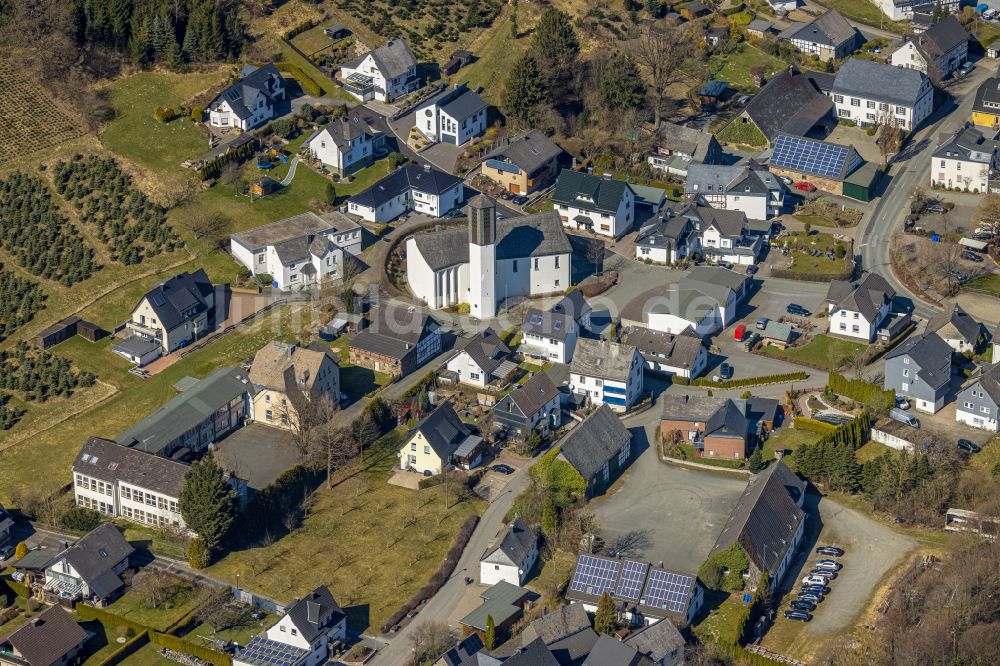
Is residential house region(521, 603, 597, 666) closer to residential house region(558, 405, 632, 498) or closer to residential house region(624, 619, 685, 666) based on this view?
residential house region(624, 619, 685, 666)

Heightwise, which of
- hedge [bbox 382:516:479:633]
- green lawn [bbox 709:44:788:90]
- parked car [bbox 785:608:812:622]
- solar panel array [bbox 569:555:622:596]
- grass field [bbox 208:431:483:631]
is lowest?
grass field [bbox 208:431:483:631]

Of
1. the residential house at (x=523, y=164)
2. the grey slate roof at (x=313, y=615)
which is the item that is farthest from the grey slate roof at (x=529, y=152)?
the grey slate roof at (x=313, y=615)

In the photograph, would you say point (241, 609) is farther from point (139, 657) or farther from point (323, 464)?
point (323, 464)

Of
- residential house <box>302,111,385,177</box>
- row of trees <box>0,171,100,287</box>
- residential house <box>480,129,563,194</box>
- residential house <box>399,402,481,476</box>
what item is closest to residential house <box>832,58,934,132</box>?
residential house <box>480,129,563,194</box>

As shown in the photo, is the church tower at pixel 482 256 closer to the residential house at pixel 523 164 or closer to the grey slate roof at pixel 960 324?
the residential house at pixel 523 164

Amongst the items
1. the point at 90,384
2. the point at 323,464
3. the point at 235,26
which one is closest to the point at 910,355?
the point at 323,464
